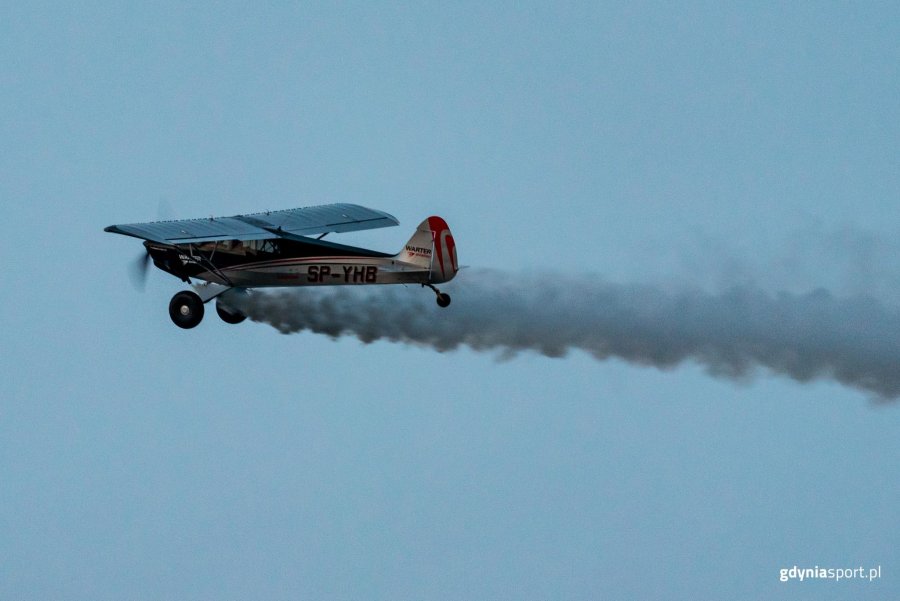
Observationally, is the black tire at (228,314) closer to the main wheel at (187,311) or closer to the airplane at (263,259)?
the airplane at (263,259)

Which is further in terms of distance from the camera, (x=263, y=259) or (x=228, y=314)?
(x=228, y=314)

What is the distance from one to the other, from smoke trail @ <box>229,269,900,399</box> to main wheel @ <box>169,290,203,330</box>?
1493 millimetres

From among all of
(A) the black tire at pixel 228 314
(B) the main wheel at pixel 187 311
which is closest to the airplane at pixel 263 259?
(B) the main wheel at pixel 187 311

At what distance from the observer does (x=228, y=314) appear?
1966 inches

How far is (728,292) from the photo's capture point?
165ft

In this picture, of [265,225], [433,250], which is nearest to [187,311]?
[265,225]

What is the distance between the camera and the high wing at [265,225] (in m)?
47.3

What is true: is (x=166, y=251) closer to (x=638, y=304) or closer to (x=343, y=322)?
(x=343, y=322)

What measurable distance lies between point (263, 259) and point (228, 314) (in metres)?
2.35

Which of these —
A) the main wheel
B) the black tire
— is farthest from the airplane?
the black tire

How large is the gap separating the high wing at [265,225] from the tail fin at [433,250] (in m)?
2.71

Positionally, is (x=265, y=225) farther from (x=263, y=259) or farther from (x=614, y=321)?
(x=614, y=321)

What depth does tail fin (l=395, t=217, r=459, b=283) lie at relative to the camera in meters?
47.2

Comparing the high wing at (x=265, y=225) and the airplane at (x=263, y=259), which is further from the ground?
the high wing at (x=265, y=225)
